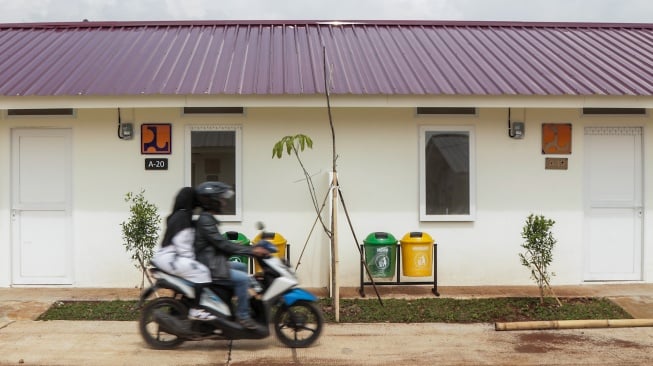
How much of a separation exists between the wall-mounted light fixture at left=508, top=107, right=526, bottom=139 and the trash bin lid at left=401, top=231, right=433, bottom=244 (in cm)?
196

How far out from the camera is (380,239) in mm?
8141

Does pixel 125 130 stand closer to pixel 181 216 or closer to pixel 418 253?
pixel 181 216

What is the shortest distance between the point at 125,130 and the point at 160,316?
3.80 m

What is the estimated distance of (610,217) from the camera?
8977mm

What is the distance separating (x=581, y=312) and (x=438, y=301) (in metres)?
1.67

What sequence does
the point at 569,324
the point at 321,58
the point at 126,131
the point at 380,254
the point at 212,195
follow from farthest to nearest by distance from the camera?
the point at 321,58
the point at 126,131
the point at 380,254
the point at 569,324
the point at 212,195

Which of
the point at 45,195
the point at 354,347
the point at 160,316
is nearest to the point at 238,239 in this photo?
the point at 160,316

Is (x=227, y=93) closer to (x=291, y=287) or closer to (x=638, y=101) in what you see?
(x=291, y=287)

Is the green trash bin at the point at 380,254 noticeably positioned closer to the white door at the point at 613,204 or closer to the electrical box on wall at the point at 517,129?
the electrical box on wall at the point at 517,129

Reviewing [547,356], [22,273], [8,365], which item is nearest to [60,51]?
[22,273]

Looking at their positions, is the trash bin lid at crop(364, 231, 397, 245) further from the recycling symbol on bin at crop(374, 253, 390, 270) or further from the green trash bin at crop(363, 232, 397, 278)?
the recycling symbol on bin at crop(374, 253, 390, 270)

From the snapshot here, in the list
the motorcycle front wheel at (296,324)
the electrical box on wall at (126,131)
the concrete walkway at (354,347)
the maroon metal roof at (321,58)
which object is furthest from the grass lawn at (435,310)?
the maroon metal roof at (321,58)

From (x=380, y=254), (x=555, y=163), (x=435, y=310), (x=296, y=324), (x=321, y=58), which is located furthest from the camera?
(x=321, y=58)

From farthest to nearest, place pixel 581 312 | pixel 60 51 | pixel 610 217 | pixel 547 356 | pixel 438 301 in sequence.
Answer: pixel 60 51
pixel 610 217
pixel 438 301
pixel 581 312
pixel 547 356
